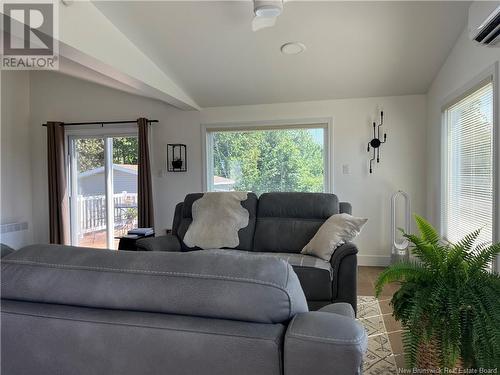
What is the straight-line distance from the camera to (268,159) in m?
4.62

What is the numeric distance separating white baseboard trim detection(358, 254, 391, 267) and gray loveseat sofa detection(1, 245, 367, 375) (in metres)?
3.82

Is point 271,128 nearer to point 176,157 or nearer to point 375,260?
point 176,157

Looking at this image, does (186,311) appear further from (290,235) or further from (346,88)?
(346,88)

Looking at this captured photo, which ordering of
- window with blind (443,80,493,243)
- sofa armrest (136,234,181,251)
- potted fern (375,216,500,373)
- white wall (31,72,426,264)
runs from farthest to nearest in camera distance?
white wall (31,72,426,264)
sofa armrest (136,234,181,251)
window with blind (443,80,493,243)
potted fern (375,216,500,373)

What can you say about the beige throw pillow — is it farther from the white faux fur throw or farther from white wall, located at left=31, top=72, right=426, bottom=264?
white wall, located at left=31, top=72, right=426, bottom=264

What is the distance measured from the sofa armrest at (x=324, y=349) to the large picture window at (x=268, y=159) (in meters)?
3.80

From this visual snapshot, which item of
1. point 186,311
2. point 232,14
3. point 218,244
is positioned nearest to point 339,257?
point 218,244

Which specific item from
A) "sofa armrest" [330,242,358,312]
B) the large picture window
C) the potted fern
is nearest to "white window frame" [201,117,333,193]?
the large picture window

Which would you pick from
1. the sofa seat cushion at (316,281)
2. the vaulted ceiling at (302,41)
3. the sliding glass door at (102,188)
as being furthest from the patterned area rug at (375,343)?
the sliding glass door at (102,188)

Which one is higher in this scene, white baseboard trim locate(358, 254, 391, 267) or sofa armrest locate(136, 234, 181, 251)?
sofa armrest locate(136, 234, 181, 251)

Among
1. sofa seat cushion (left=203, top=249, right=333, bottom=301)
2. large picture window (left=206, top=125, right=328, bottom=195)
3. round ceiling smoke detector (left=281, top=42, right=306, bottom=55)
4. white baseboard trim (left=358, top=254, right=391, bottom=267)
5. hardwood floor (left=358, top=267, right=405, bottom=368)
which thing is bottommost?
hardwood floor (left=358, top=267, right=405, bottom=368)

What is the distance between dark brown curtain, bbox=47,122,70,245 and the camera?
4.80 meters

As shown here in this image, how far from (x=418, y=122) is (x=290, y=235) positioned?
92.8 inches

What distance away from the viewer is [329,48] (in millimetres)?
3258
